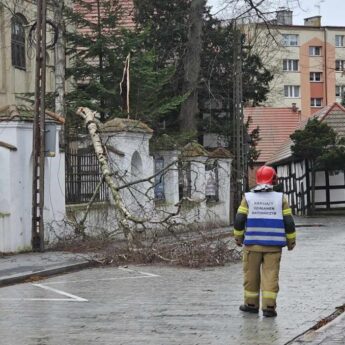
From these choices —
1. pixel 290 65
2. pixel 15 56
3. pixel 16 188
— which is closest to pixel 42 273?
pixel 16 188

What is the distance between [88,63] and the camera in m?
27.2

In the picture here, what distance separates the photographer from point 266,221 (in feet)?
30.2

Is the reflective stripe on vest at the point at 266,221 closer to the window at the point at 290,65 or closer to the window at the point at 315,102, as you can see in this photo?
the window at the point at 290,65

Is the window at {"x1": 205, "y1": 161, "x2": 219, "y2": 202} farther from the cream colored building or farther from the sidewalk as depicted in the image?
the sidewalk

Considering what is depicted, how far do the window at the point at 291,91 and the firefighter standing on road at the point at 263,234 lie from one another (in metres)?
63.5

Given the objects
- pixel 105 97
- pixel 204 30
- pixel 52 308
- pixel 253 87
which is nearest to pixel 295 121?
pixel 253 87

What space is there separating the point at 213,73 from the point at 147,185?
13282mm

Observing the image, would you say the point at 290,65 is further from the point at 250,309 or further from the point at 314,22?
the point at 250,309

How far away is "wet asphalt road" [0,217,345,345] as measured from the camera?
8.00 meters

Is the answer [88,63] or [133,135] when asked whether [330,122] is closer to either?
[88,63]

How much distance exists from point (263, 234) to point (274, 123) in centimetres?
5120

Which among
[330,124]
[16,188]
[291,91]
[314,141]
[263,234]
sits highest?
[291,91]

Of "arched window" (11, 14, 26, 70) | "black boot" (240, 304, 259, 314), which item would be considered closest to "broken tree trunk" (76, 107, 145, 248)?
"black boot" (240, 304, 259, 314)

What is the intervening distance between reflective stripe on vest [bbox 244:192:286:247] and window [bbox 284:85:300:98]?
63.5 m
